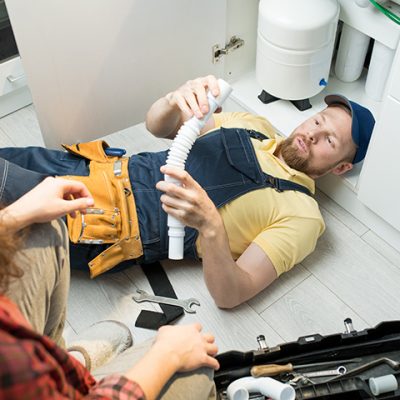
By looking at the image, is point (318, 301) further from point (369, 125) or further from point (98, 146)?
point (98, 146)

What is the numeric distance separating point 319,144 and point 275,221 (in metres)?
0.25

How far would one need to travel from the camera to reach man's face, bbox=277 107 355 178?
4.56ft

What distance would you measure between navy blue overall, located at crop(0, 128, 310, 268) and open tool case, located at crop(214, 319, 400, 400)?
1.11 feet

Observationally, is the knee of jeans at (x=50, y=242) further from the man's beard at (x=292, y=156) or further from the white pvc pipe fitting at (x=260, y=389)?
the man's beard at (x=292, y=156)

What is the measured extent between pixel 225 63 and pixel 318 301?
0.80 m

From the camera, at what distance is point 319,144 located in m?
1.40

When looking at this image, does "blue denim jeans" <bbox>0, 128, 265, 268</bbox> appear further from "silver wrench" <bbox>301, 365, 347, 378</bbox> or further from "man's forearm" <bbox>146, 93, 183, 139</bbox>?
"silver wrench" <bbox>301, 365, 347, 378</bbox>

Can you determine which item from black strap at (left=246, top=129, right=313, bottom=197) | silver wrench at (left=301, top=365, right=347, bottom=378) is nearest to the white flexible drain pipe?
black strap at (left=246, top=129, right=313, bottom=197)

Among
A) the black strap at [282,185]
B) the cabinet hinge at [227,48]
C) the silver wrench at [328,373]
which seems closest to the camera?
the silver wrench at [328,373]

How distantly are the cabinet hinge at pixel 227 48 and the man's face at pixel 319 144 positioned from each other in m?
0.40

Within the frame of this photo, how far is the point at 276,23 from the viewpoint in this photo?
1464mm

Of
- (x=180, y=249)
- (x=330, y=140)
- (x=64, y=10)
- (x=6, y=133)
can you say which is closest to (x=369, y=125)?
(x=330, y=140)

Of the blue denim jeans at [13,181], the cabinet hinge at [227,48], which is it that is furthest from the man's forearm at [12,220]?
the cabinet hinge at [227,48]

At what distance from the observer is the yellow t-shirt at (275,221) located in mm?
1291
